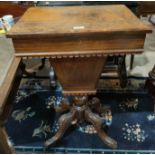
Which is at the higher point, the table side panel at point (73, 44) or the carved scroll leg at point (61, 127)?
the table side panel at point (73, 44)

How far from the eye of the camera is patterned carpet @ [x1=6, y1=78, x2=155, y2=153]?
1475 mm

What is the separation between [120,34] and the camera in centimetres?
96

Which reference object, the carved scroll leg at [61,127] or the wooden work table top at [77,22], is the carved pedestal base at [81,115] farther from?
the wooden work table top at [77,22]

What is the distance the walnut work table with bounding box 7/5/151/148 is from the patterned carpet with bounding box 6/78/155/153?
0.46m

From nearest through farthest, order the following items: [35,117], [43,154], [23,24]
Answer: [23,24] < [43,154] < [35,117]

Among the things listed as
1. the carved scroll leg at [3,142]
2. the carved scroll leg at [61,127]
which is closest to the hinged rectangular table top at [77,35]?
the carved scroll leg at [3,142]

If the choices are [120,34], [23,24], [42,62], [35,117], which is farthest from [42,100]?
[120,34]

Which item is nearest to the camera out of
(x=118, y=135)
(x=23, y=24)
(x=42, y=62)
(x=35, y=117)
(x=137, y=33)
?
(x=137, y=33)

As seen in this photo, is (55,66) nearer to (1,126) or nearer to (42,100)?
(1,126)

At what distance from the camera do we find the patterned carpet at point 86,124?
1475 millimetres

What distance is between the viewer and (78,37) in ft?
3.16

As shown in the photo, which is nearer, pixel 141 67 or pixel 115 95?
pixel 115 95

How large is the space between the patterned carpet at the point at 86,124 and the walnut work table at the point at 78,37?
0.46 meters

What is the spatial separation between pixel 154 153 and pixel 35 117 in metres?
0.93
